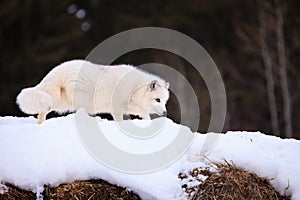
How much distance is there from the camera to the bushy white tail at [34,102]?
4.81 m

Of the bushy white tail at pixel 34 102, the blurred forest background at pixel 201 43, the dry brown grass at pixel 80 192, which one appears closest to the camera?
the dry brown grass at pixel 80 192

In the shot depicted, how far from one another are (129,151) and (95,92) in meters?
1.70

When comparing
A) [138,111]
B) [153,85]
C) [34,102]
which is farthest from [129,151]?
[153,85]

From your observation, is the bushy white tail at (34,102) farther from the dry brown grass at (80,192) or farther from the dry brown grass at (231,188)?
the dry brown grass at (231,188)

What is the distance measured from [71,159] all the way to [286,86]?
11.1m

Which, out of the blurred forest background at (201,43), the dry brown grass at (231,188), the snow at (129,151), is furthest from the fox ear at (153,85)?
the blurred forest background at (201,43)

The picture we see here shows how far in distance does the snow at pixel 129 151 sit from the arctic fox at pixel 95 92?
72 centimetres

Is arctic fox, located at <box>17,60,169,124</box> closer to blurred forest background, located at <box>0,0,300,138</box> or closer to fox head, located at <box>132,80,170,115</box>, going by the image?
fox head, located at <box>132,80,170,115</box>

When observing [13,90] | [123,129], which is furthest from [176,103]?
[123,129]

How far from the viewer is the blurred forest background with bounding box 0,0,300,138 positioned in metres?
14.6

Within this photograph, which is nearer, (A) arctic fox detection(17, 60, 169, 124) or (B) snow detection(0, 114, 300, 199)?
(B) snow detection(0, 114, 300, 199)

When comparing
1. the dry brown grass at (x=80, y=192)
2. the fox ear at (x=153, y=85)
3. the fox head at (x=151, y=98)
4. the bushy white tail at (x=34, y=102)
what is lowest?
the dry brown grass at (x=80, y=192)

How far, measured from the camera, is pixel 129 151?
13.0ft

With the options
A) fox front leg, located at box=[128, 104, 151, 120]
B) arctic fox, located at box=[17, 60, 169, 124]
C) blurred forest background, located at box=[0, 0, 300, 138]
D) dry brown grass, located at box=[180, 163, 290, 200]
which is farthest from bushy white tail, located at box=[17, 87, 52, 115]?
blurred forest background, located at box=[0, 0, 300, 138]
